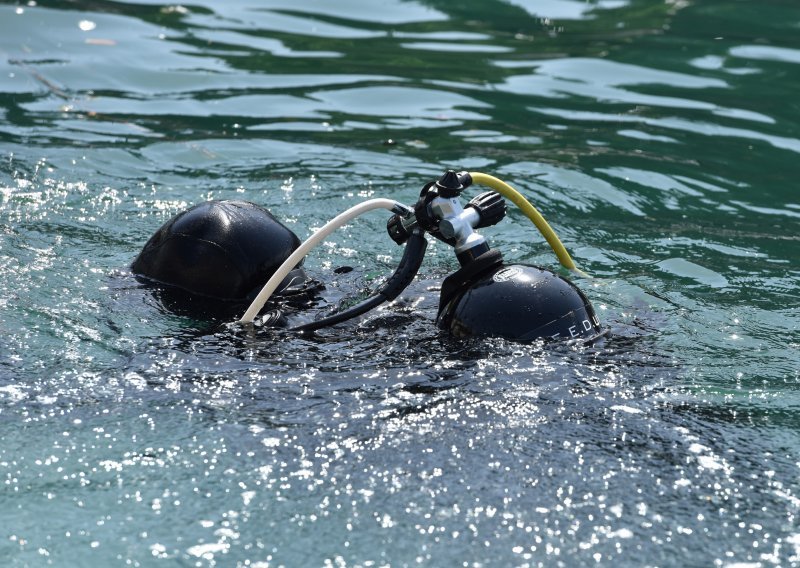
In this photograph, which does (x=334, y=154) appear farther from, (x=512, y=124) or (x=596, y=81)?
(x=596, y=81)

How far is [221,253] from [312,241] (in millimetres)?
849

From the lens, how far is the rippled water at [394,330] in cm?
335

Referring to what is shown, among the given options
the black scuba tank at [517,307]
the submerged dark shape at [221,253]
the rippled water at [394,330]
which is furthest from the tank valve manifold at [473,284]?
the submerged dark shape at [221,253]

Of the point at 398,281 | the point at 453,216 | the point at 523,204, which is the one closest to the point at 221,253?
the point at 398,281

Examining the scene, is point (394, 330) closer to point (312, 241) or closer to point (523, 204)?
point (312, 241)

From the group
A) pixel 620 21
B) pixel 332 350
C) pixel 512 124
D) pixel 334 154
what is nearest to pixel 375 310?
pixel 332 350

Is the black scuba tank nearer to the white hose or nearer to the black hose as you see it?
the black hose

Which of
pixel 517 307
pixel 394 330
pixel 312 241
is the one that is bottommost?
pixel 394 330

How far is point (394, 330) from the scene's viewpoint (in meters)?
4.56

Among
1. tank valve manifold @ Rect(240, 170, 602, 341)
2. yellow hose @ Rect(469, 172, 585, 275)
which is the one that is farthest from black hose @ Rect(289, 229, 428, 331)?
yellow hose @ Rect(469, 172, 585, 275)

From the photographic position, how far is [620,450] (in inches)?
146

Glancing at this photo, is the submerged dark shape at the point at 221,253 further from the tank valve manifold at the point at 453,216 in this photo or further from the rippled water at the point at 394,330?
the tank valve manifold at the point at 453,216

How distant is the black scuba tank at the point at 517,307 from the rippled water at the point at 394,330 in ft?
0.29

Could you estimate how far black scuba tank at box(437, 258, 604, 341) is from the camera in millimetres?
4297
